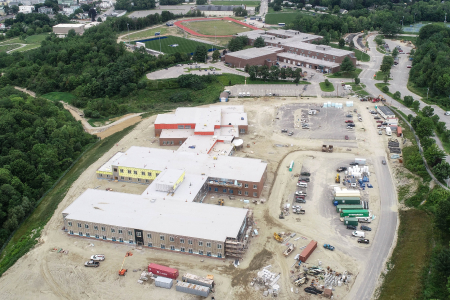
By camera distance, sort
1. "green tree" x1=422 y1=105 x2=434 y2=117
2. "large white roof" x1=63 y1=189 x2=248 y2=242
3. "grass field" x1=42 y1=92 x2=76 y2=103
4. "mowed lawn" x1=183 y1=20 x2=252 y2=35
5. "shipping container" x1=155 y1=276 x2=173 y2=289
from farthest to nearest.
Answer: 1. "mowed lawn" x1=183 y1=20 x2=252 y2=35
2. "grass field" x1=42 y1=92 x2=76 y2=103
3. "green tree" x1=422 y1=105 x2=434 y2=117
4. "large white roof" x1=63 y1=189 x2=248 y2=242
5. "shipping container" x1=155 y1=276 x2=173 y2=289

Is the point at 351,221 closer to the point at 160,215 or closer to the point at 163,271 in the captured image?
the point at 160,215

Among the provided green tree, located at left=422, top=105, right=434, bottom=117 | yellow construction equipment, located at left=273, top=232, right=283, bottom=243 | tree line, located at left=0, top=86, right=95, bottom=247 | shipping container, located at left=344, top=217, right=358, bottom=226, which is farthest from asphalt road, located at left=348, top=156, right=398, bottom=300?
tree line, located at left=0, top=86, right=95, bottom=247

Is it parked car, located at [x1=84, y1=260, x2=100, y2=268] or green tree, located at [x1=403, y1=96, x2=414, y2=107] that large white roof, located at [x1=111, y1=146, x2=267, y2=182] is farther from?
green tree, located at [x1=403, y1=96, x2=414, y2=107]

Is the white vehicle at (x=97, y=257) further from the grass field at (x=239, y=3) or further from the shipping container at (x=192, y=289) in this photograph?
the grass field at (x=239, y=3)

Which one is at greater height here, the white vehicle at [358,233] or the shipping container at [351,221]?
the shipping container at [351,221]

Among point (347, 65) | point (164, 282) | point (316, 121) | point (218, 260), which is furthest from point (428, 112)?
point (164, 282)

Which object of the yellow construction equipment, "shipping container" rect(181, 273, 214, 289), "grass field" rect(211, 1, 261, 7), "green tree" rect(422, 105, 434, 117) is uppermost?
"grass field" rect(211, 1, 261, 7)

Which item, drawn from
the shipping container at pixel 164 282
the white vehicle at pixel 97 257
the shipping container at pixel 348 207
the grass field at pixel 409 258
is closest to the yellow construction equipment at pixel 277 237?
the shipping container at pixel 348 207
